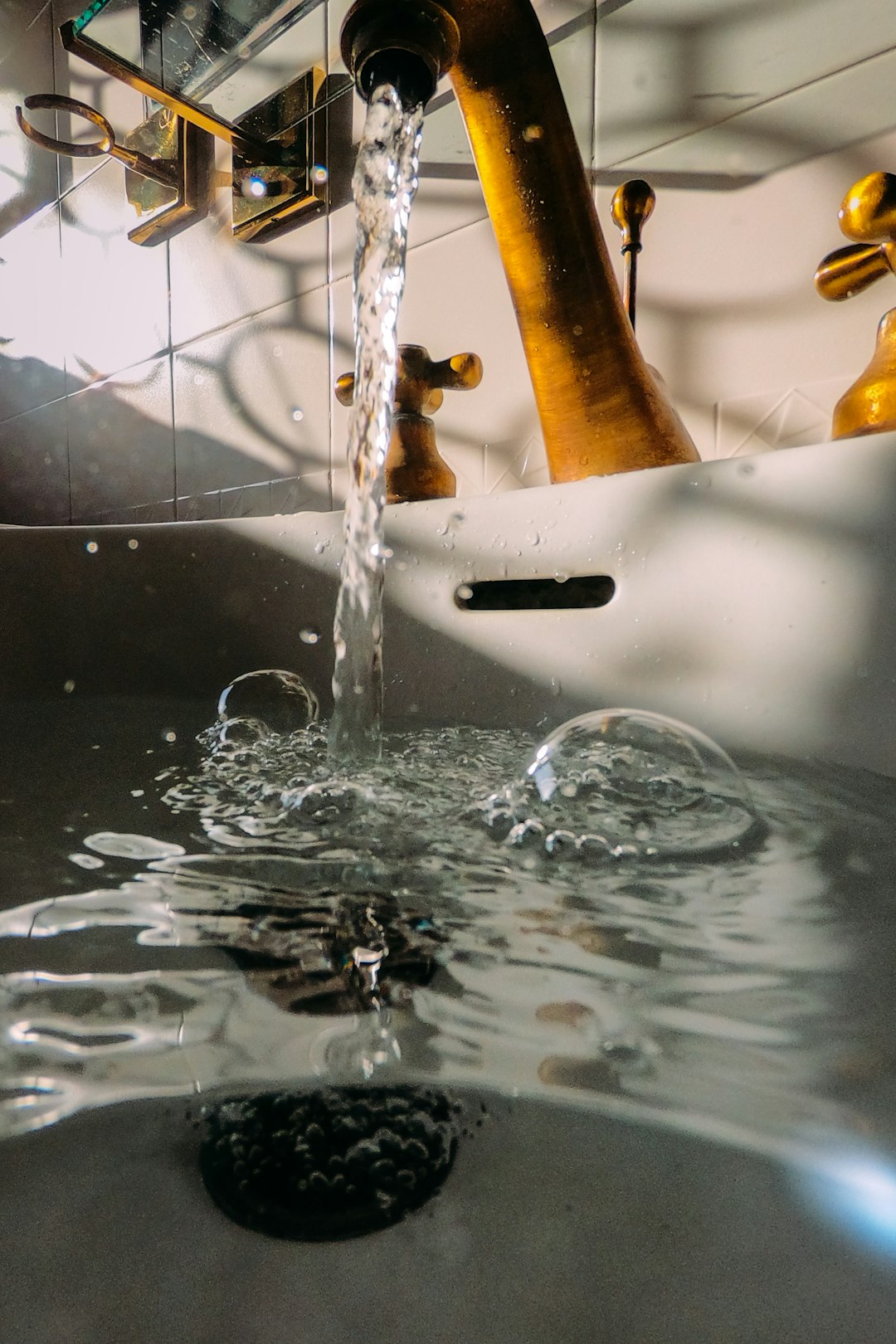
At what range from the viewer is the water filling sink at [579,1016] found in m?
0.13

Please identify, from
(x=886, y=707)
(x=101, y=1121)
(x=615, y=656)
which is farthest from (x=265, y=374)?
(x=101, y=1121)

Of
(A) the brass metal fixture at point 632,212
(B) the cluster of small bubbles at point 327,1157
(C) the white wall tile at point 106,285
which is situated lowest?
(B) the cluster of small bubbles at point 327,1157

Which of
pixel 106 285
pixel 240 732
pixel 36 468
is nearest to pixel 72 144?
pixel 106 285

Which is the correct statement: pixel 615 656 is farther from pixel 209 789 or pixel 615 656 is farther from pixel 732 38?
pixel 732 38

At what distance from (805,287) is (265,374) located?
2.55 ft

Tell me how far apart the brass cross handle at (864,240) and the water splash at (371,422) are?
282 mm

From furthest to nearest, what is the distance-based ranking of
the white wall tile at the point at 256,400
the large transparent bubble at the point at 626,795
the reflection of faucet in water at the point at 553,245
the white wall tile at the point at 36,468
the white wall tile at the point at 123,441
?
the white wall tile at the point at 36,468, the white wall tile at the point at 123,441, the white wall tile at the point at 256,400, the reflection of faucet in water at the point at 553,245, the large transparent bubble at the point at 626,795

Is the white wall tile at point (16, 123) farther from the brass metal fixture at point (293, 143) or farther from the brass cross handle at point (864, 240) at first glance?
the brass cross handle at point (864, 240)

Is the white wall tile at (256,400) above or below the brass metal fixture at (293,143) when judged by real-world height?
below

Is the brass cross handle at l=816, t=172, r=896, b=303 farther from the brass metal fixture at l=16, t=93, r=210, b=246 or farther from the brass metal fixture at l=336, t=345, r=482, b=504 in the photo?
the brass metal fixture at l=16, t=93, r=210, b=246

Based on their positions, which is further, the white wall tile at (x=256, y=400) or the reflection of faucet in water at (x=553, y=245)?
the white wall tile at (x=256, y=400)

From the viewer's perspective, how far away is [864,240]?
460 mm

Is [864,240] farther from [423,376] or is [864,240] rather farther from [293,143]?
[293,143]

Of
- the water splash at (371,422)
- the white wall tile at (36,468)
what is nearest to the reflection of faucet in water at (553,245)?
the water splash at (371,422)
